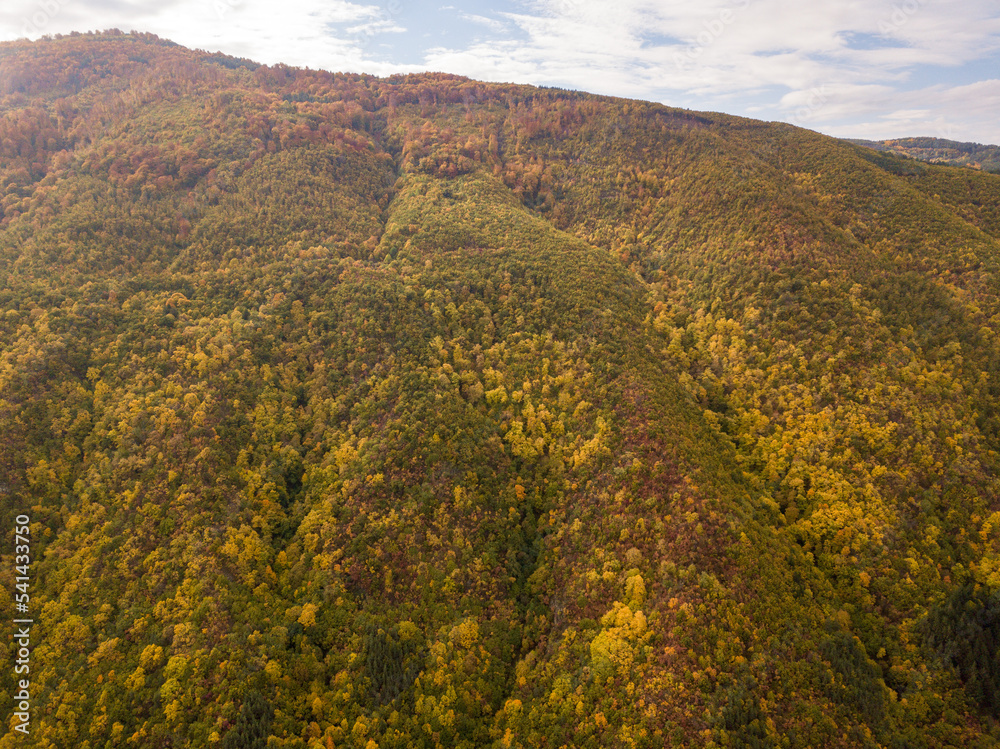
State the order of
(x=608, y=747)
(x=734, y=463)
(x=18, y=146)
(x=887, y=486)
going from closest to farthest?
(x=608, y=747), (x=887, y=486), (x=734, y=463), (x=18, y=146)

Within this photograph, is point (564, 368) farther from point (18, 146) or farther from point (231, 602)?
point (18, 146)

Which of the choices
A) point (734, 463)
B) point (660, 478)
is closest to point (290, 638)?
point (660, 478)

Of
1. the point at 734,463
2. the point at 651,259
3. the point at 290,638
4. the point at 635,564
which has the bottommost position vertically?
the point at 290,638

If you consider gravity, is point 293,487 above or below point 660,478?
below

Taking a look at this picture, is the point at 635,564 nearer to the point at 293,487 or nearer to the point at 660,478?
the point at 660,478

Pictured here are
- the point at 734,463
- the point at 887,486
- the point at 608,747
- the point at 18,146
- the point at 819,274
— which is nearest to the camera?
the point at 608,747

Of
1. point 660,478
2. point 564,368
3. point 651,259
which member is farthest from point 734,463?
point 651,259

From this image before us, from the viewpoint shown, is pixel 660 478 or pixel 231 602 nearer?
pixel 231 602
